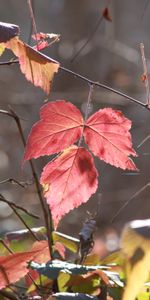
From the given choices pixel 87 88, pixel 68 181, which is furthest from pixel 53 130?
pixel 87 88


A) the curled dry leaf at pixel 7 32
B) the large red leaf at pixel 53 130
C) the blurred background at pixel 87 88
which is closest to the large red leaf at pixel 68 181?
the large red leaf at pixel 53 130

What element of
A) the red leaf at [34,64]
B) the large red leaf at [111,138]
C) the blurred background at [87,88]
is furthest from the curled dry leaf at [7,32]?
the blurred background at [87,88]

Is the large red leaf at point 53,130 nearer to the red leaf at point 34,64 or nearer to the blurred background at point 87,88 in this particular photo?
the red leaf at point 34,64

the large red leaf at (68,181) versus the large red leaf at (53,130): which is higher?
the large red leaf at (53,130)

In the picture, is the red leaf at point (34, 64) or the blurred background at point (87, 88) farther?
the blurred background at point (87, 88)

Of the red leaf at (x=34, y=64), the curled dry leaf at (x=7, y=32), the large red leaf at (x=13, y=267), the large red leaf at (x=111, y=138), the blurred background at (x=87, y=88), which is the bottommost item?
the blurred background at (x=87, y=88)

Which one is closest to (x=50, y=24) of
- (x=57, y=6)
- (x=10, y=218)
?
(x=57, y=6)

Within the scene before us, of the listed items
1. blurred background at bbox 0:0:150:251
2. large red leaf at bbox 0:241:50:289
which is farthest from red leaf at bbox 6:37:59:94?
blurred background at bbox 0:0:150:251

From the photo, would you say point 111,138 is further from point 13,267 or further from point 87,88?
point 87,88
